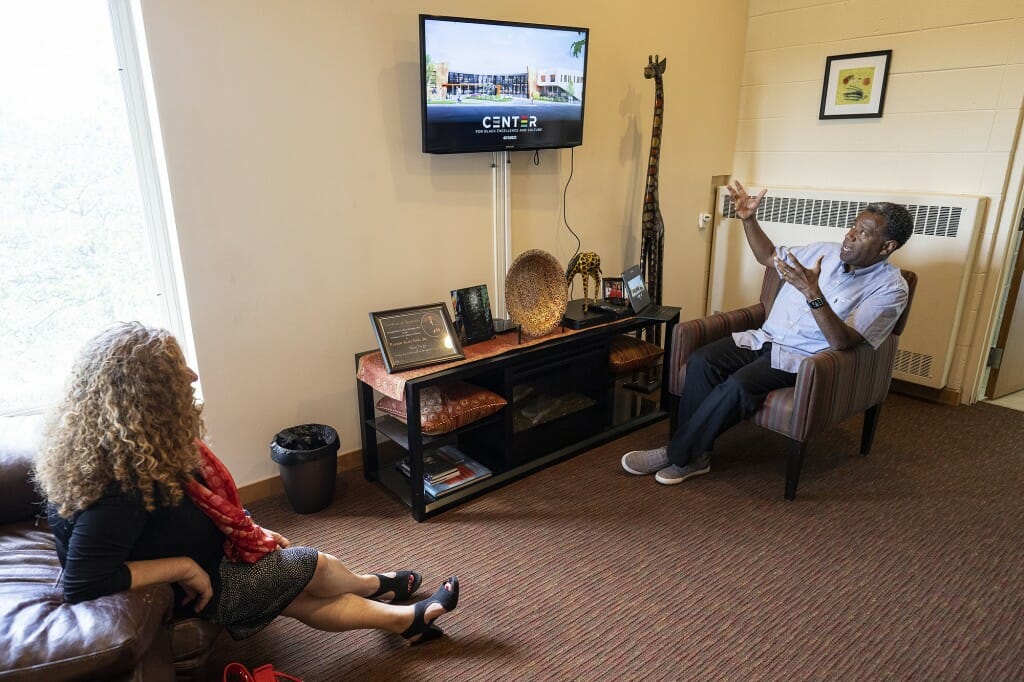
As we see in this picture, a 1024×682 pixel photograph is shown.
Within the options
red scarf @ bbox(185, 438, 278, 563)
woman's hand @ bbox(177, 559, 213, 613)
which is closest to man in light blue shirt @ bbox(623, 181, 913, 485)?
red scarf @ bbox(185, 438, 278, 563)

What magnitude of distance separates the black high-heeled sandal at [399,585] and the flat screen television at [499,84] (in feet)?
5.20

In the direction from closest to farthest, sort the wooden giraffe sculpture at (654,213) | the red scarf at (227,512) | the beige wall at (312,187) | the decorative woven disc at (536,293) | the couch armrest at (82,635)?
1. the couch armrest at (82,635)
2. the red scarf at (227,512)
3. the beige wall at (312,187)
4. the decorative woven disc at (536,293)
5. the wooden giraffe sculpture at (654,213)

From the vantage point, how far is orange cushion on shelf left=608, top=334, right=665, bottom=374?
2986 mm

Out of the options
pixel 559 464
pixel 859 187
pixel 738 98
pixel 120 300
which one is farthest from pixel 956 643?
pixel 738 98

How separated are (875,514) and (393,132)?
240cm

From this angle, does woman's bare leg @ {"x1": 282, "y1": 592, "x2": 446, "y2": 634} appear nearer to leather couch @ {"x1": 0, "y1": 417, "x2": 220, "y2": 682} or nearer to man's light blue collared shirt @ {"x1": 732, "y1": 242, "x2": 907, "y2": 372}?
leather couch @ {"x1": 0, "y1": 417, "x2": 220, "y2": 682}

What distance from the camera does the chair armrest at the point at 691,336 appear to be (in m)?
2.83

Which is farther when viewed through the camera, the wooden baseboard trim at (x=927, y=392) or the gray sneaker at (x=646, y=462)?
the wooden baseboard trim at (x=927, y=392)

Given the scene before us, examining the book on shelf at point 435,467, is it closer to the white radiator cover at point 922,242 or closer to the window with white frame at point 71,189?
the window with white frame at point 71,189

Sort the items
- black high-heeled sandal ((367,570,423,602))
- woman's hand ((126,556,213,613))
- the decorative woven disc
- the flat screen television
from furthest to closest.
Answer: the decorative woven disc → the flat screen television → black high-heeled sandal ((367,570,423,602)) → woman's hand ((126,556,213,613))

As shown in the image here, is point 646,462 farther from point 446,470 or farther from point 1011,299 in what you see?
point 1011,299

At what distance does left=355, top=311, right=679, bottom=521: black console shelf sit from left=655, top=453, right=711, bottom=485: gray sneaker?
0.39 m

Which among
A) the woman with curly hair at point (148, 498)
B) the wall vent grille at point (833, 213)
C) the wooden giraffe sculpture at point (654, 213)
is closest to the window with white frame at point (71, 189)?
the woman with curly hair at point (148, 498)

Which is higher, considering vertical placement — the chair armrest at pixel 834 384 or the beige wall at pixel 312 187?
the beige wall at pixel 312 187
